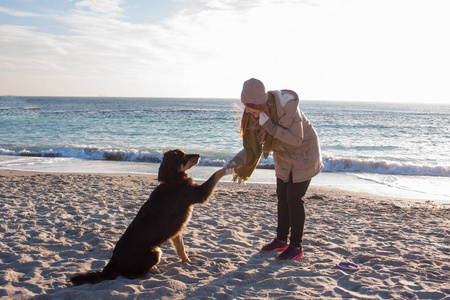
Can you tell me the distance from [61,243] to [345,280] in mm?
3444

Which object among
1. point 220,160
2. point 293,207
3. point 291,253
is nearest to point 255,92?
point 293,207

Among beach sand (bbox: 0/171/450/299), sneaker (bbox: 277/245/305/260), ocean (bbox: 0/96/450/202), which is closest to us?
beach sand (bbox: 0/171/450/299)

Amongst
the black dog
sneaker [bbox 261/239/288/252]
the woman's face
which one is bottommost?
sneaker [bbox 261/239/288/252]

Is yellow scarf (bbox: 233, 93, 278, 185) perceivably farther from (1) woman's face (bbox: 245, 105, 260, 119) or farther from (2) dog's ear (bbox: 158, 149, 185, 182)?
(2) dog's ear (bbox: 158, 149, 185, 182)

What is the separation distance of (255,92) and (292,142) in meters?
0.62

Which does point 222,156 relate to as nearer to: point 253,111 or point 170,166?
point 170,166

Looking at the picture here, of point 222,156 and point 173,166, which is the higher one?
point 173,166

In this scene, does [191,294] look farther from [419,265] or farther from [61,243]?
[419,265]

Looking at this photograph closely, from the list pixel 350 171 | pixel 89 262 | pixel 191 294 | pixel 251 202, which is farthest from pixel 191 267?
pixel 350 171

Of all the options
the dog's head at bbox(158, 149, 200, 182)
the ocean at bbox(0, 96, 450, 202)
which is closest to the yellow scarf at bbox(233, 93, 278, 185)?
the dog's head at bbox(158, 149, 200, 182)

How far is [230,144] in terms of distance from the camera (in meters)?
19.2

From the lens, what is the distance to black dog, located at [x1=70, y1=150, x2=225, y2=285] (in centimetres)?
353

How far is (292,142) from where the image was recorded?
3.51 meters

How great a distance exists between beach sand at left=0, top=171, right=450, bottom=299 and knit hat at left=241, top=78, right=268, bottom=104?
1.80m
